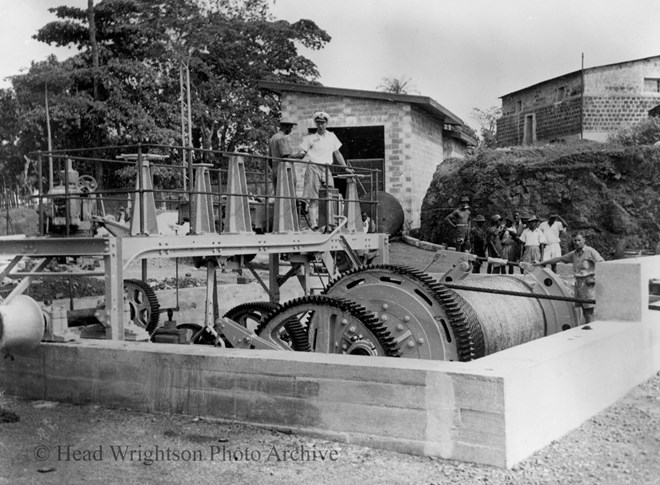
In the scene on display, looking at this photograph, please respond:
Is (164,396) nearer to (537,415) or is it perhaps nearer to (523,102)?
(537,415)

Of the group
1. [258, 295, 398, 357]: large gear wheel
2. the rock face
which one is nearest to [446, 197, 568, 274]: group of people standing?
the rock face

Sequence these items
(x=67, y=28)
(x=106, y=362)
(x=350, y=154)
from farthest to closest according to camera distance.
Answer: (x=350, y=154), (x=67, y=28), (x=106, y=362)

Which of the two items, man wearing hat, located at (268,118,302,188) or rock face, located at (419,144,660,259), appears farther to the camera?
rock face, located at (419,144,660,259)

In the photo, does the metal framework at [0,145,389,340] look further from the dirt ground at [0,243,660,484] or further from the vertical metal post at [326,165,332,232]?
the dirt ground at [0,243,660,484]

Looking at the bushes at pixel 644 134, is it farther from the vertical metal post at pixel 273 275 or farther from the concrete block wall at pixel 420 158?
the vertical metal post at pixel 273 275

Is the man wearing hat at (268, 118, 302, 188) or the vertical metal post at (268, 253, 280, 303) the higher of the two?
the man wearing hat at (268, 118, 302, 188)

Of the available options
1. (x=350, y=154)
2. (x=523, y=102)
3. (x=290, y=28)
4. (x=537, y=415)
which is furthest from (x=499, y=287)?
(x=523, y=102)

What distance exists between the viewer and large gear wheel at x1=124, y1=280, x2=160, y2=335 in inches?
464

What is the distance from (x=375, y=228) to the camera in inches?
531

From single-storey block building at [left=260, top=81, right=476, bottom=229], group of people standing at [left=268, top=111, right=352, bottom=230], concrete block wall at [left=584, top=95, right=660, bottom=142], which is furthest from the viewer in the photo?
concrete block wall at [left=584, top=95, right=660, bottom=142]

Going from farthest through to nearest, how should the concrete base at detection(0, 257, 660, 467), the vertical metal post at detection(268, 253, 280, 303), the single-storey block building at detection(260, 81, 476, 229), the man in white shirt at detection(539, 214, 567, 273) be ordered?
the single-storey block building at detection(260, 81, 476, 229), the man in white shirt at detection(539, 214, 567, 273), the vertical metal post at detection(268, 253, 280, 303), the concrete base at detection(0, 257, 660, 467)

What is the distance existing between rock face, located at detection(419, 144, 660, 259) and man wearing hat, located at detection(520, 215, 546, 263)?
4.74 m

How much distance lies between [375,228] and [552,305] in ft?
12.3

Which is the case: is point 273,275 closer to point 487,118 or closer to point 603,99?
point 603,99
